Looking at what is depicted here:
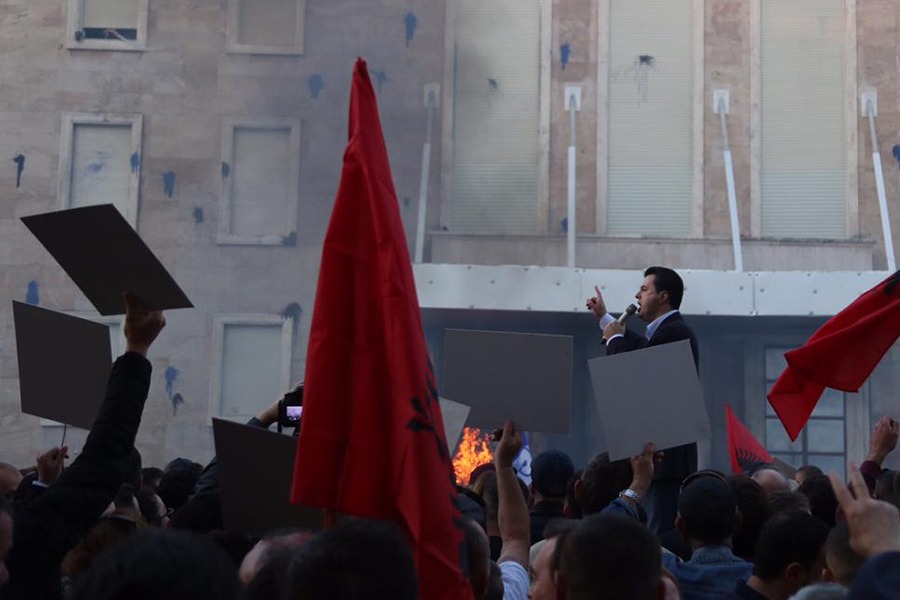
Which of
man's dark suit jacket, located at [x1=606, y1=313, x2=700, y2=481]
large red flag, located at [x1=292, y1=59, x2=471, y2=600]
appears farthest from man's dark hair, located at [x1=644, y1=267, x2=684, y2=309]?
large red flag, located at [x1=292, y1=59, x2=471, y2=600]

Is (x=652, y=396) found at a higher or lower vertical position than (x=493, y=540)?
higher

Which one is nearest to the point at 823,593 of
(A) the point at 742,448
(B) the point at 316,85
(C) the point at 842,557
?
(C) the point at 842,557

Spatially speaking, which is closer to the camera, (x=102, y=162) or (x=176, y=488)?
(x=176, y=488)

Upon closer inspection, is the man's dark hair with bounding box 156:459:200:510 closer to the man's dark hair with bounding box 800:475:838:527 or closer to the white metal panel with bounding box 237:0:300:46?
the man's dark hair with bounding box 800:475:838:527

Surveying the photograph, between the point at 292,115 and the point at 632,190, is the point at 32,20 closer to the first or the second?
the point at 292,115

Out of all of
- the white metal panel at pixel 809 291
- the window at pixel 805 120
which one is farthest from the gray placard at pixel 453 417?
the window at pixel 805 120

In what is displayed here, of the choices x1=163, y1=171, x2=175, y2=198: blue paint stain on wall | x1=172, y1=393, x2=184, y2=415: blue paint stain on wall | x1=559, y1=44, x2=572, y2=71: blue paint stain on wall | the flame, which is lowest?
the flame

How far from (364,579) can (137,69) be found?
61.2ft

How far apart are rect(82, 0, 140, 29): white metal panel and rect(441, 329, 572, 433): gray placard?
52.5 ft

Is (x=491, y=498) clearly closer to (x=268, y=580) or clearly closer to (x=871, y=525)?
(x=268, y=580)

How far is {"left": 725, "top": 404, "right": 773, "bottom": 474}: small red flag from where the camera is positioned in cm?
936

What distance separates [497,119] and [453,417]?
14.0m

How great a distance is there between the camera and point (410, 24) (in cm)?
1970

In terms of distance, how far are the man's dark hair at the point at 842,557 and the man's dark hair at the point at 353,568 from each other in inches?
51.5
